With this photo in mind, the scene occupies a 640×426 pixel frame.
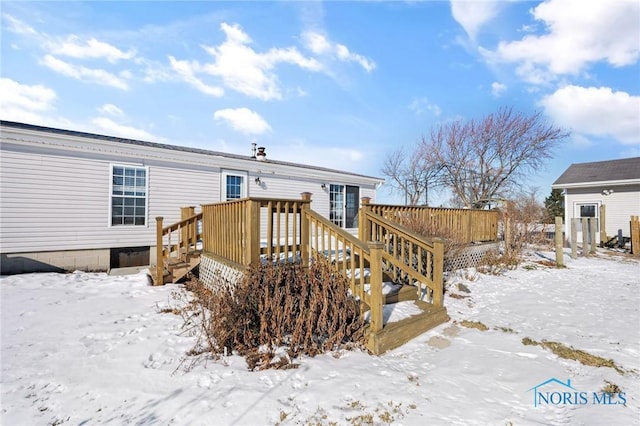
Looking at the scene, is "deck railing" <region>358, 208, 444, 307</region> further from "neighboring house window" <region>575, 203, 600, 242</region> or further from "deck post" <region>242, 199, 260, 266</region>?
"neighboring house window" <region>575, 203, 600, 242</region>

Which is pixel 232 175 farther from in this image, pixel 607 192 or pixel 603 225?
pixel 607 192

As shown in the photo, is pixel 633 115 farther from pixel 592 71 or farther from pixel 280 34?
pixel 280 34

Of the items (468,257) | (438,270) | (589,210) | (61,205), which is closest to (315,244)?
(438,270)

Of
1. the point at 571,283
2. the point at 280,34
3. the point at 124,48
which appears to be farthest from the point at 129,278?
the point at 571,283

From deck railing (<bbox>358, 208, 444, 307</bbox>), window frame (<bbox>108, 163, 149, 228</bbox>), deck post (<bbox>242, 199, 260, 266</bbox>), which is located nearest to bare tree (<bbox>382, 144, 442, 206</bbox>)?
deck railing (<bbox>358, 208, 444, 307</bbox>)

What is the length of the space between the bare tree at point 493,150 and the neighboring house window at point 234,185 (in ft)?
46.1

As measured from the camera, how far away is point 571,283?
633 centimetres

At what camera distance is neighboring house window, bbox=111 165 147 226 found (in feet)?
23.9

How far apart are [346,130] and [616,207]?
13378 millimetres

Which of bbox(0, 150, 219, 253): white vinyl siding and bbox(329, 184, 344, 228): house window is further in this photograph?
bbox(329, 184, 344, 228): house window

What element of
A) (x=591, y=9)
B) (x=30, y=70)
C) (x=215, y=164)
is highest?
(x=591, y=9)

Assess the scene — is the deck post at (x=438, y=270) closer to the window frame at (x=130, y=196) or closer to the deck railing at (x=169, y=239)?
the deck railing at (x=169, y=239)

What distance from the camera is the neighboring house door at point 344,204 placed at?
446 inches

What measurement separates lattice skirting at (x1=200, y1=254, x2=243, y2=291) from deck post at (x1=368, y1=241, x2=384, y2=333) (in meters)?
1.85
